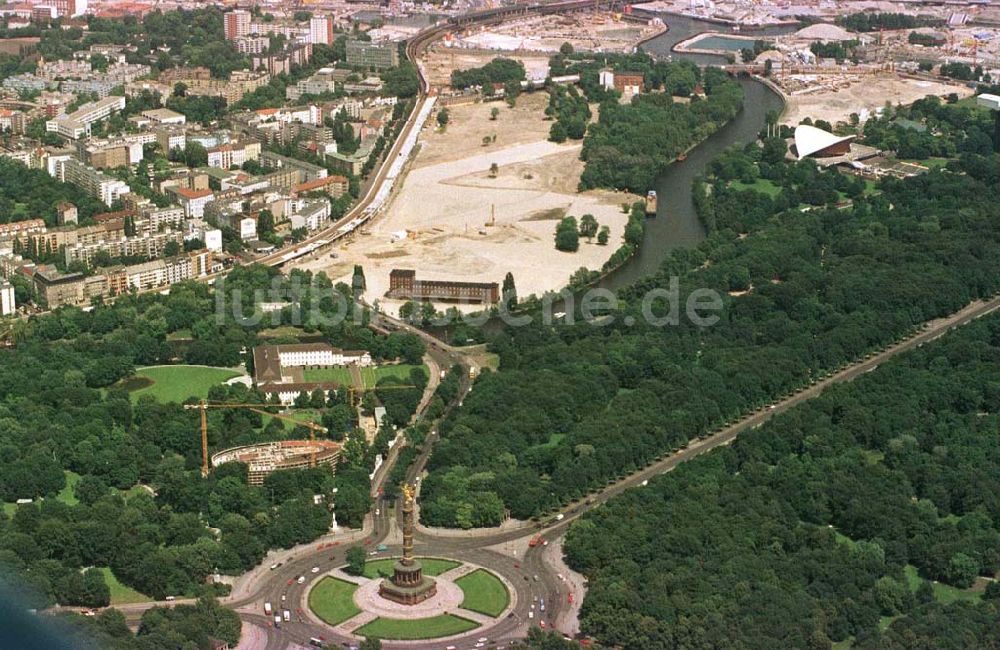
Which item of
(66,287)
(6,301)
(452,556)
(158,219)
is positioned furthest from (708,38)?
(452,556)

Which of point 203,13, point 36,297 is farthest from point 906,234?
point 203,13

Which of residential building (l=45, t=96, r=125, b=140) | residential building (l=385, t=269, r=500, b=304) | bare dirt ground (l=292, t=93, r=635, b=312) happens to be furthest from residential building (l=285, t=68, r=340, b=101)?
residential building (l=385, t=269, r=500, b=304)

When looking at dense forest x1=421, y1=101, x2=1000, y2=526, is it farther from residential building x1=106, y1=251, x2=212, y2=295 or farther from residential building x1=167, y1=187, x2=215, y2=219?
residential building x1=167, y1=187, x2=215, y2=219

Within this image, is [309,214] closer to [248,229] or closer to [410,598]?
[248,229]

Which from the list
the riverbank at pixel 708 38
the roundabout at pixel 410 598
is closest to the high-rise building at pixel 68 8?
the riverbank at pixel 708 38

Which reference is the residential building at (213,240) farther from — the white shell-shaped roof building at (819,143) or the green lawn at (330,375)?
the white shell-shaped roof building at (819,143)

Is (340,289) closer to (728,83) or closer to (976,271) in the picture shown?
(976,271)
